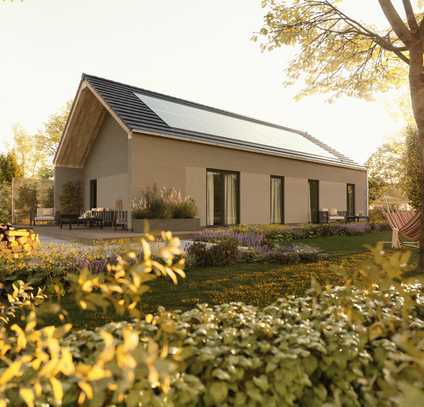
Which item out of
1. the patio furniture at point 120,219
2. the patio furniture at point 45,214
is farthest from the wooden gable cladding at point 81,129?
Result: the patio furniture at point 120,219

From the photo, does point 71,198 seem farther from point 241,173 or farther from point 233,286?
point 233,286

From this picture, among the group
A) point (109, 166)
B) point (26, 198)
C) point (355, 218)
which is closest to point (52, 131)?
point (26, 198)

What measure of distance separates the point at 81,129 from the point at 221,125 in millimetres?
5952

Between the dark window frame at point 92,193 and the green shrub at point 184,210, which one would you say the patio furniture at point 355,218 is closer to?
the green shrub at point 184,210

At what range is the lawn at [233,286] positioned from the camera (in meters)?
3.63

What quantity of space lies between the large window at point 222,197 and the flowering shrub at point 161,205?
170 centimetres

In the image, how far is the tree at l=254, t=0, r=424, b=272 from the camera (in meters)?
5.27

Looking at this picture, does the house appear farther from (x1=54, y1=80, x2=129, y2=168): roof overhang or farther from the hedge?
the hedge

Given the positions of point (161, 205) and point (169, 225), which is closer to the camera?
point (169, 225)

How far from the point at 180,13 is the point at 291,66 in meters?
3.72

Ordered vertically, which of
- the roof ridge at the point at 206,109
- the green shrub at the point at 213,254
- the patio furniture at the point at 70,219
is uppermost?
the roof ridge at the point at 206,109

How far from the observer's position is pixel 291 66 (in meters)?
8.39

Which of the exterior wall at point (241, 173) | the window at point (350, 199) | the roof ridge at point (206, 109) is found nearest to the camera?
the exterior wall at point (241, 173)

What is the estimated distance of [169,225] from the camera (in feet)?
33.2
